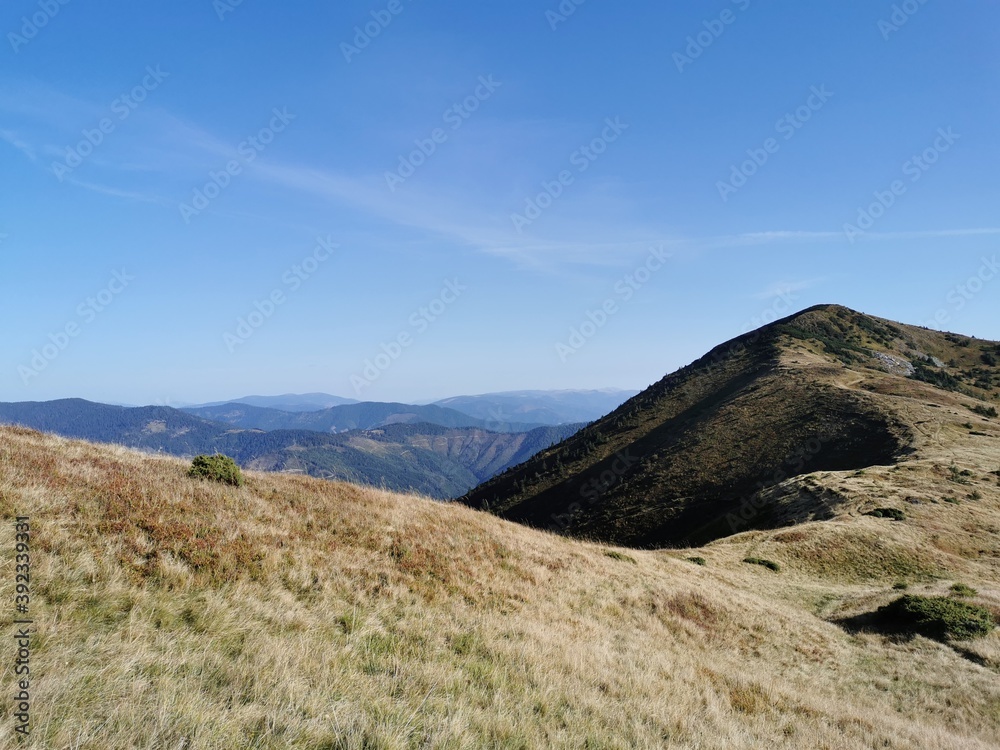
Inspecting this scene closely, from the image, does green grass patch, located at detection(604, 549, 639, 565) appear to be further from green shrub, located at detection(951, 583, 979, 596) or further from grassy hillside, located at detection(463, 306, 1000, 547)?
grassy hillside, located at detection(463, 306, 1000, 547)

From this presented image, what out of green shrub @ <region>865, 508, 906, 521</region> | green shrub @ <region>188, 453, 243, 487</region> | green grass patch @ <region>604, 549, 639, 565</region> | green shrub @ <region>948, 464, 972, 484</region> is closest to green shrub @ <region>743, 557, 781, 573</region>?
green grass patch @ <region>604, 549, 639, 565</region>

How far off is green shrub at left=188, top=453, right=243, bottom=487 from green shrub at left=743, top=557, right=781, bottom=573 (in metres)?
27.1

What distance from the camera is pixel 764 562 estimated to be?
2709 centimetres

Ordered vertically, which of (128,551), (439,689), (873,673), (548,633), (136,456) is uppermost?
(136,456)

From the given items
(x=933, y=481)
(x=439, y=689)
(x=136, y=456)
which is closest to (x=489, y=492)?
(x=933, y=481)

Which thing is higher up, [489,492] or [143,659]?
[143,659]

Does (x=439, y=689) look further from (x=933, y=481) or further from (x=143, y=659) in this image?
(x=933, y=481)

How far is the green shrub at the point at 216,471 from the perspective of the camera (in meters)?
13.4

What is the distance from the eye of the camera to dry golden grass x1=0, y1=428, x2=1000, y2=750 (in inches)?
201

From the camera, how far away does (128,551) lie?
771 centimetres

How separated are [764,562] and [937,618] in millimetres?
10704

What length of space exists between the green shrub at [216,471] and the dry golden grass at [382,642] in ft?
3.06

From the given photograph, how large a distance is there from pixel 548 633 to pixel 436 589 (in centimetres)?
276

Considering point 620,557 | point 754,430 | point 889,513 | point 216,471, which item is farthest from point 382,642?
point 754,430
